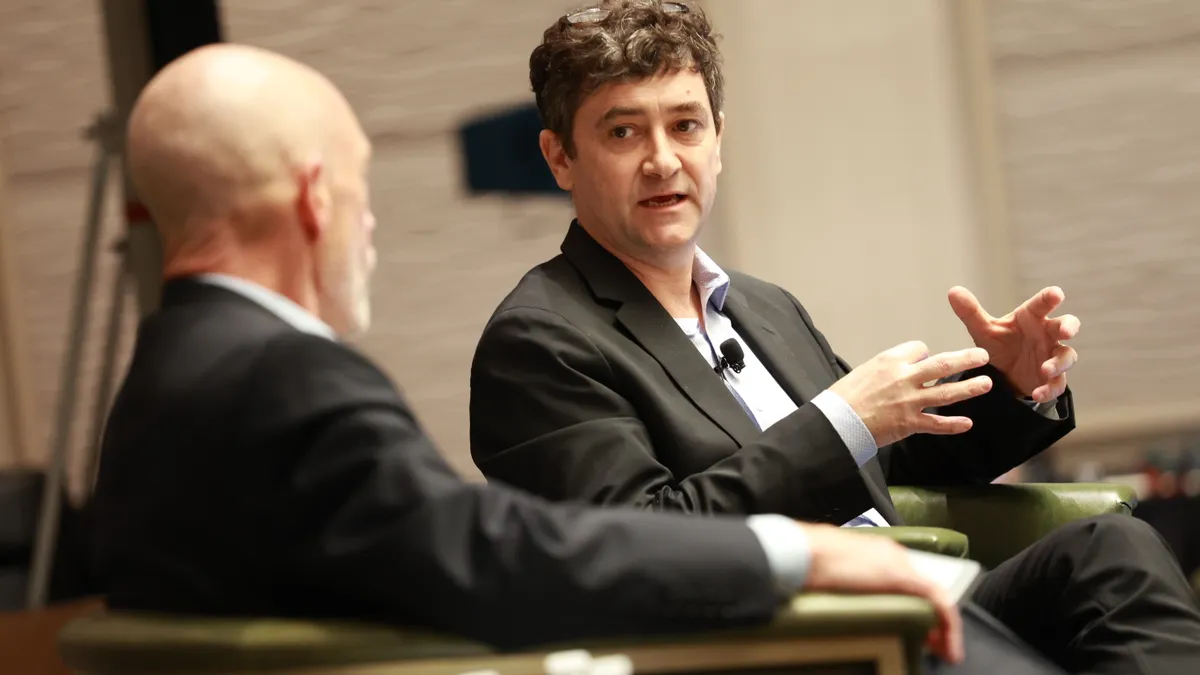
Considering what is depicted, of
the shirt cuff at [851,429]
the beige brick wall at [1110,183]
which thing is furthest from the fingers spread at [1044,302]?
the beige brick wall at [1110,183]

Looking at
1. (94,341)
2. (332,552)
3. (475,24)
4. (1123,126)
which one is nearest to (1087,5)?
(1123,126)

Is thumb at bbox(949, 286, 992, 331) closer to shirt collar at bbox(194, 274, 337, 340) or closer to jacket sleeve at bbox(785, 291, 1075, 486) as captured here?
jacket sleeve at bbox(785, 291, 1075, 486)

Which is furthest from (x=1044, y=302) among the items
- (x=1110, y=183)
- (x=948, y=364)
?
(x=1110, y=183)

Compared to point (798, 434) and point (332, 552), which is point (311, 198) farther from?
point (798, 434)

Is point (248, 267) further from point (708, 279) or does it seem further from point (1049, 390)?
point (1049, 390)

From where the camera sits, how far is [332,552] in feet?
3.64

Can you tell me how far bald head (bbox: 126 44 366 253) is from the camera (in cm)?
121

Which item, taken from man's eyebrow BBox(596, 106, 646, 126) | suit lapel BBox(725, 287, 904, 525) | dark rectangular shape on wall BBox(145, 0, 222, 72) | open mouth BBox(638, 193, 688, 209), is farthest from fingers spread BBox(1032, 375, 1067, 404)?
dark rectangular shape on wall BBox(145, 0, 222, 72)

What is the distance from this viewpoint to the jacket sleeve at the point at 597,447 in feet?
5.48

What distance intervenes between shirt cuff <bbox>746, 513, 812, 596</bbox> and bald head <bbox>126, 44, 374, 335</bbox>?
467mm

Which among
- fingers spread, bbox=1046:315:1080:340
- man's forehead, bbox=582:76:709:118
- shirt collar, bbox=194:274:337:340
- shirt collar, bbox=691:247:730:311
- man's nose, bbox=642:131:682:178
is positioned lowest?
fingers spread, bbox=1046:315:1080:340

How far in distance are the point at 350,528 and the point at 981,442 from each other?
125 centimetres

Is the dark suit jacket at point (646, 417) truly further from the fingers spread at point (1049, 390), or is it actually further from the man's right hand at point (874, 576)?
the man's right hand at point (874, 576)

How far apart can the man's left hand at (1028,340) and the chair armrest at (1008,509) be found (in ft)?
0.48
